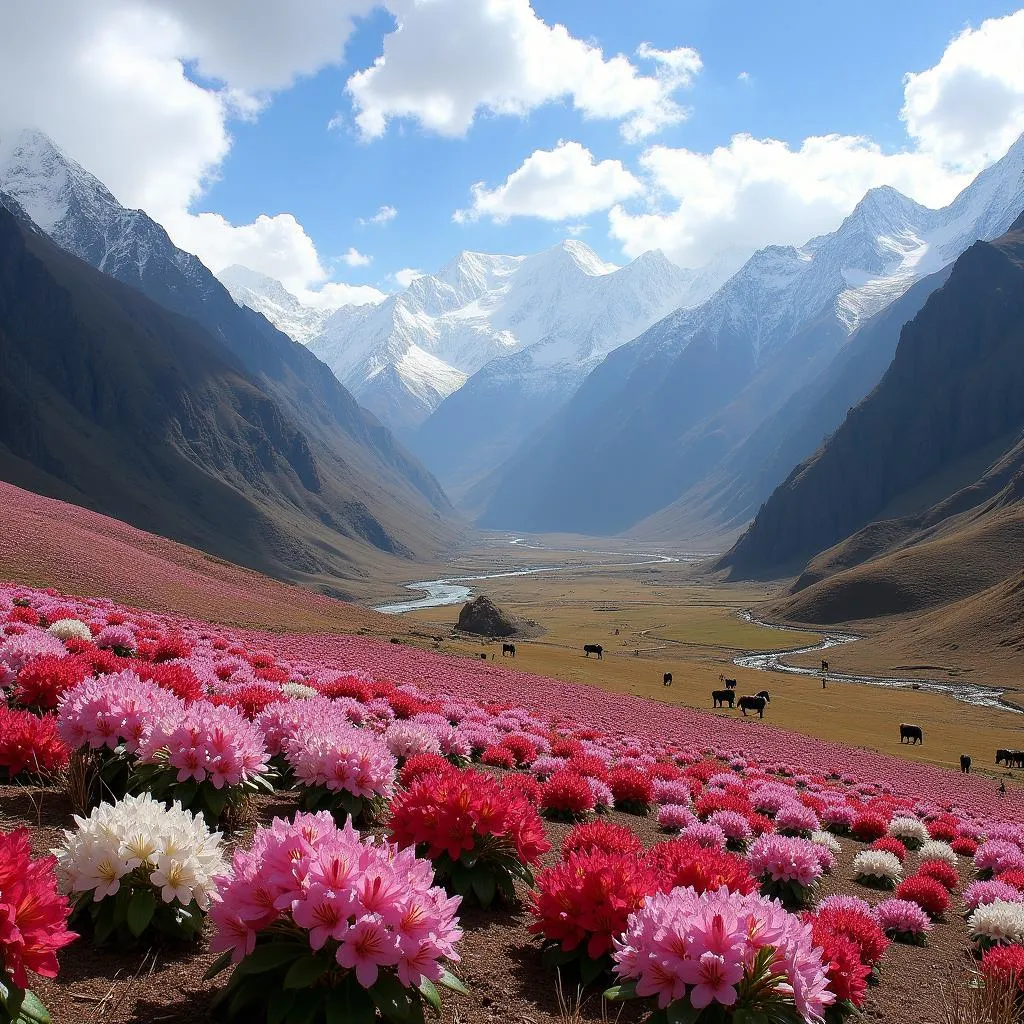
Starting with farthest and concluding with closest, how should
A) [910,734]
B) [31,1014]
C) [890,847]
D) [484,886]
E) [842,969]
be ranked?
[910,734] < [890,847] < [484,886] < [842,969] < [31,1014]

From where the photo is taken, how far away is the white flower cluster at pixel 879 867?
10.8 meters

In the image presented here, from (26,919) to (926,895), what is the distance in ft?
33.1

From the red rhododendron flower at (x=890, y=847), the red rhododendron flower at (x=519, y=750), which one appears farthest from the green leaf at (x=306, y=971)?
the red rhododendron flower at (x=890, y=847)

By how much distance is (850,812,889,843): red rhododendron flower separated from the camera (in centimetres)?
1498

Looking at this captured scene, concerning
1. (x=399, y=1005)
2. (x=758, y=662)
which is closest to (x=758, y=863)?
(x=399, y=1005)

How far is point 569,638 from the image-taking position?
105938 millimetres

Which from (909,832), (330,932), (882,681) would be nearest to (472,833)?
(330,932)

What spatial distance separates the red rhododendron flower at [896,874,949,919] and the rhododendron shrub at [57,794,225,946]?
28.9 ft

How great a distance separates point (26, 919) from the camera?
3326 millimetres

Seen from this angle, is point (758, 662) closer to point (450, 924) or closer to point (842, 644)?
point (842, 644)

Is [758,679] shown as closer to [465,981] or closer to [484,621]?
[484,621]

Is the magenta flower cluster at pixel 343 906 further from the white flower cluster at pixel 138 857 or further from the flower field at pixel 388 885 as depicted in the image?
the white flower cluster at pixel 138 857

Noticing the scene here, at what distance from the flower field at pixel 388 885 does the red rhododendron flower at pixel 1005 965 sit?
1.7 inches

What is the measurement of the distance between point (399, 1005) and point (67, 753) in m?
5.21
